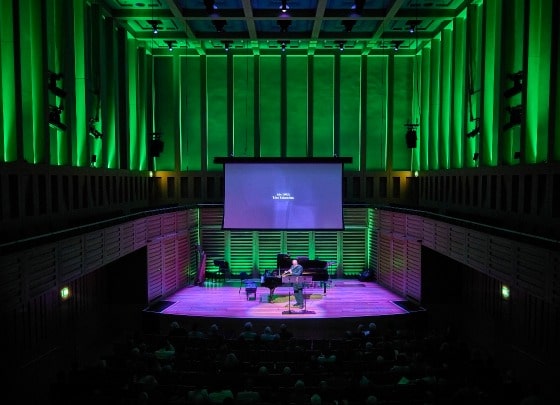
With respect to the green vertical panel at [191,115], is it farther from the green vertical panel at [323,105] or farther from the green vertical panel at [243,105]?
the green vertical panel at [323,105]

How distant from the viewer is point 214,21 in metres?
15.9

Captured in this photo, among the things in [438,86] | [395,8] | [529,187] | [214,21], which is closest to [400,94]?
[438,86]

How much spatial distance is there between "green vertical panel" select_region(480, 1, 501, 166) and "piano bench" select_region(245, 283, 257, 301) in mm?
7785

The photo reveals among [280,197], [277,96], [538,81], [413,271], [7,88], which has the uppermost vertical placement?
[277,96]

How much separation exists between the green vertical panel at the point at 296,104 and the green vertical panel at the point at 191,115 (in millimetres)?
3584

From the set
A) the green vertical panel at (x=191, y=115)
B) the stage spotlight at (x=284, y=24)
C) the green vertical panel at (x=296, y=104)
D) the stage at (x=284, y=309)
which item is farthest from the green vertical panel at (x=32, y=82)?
the green vertical panel at (x=296, y=104)

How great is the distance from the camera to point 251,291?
15.0m

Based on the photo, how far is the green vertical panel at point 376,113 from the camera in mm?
Result: 19031

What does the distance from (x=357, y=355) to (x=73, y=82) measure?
967 cm

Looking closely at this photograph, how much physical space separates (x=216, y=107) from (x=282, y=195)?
5024mm

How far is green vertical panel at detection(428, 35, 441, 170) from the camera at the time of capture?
55.7 ft

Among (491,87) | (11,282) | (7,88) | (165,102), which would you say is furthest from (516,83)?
(165,102)

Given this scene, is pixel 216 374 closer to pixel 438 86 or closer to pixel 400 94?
pixel 438 86

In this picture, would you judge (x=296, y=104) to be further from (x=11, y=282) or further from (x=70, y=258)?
(x=11, y=282)
